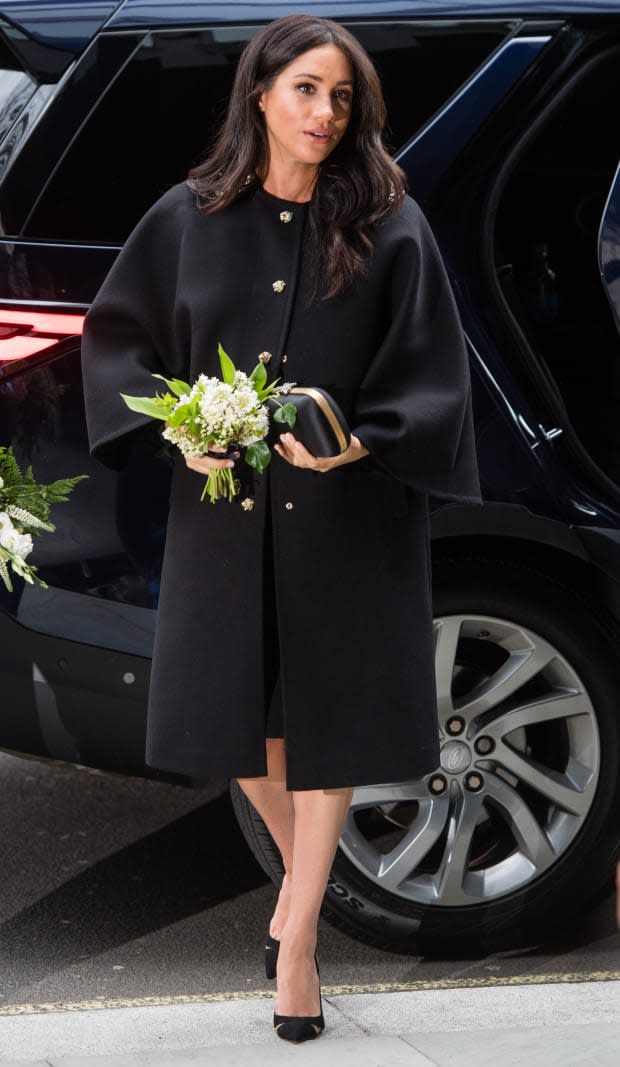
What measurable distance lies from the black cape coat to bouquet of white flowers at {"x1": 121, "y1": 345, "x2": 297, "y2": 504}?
0.14 meters

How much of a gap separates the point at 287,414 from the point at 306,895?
914mm

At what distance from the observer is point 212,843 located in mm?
4445

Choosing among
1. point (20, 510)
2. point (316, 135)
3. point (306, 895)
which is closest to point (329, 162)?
point (316, 135)

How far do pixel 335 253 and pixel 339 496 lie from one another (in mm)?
401

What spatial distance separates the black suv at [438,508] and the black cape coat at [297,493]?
0.32 metres

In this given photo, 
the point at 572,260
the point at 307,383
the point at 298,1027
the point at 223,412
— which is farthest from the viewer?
the point at 572,260

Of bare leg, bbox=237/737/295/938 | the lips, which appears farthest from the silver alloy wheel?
the lips

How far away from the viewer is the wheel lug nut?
360cm

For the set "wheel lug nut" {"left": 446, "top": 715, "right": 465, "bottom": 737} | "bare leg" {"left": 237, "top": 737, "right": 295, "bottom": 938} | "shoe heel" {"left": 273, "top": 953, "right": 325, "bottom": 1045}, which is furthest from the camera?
"wheel lug nut" {"left": 446, "top": 715, "right": 465, "bottom": 737}

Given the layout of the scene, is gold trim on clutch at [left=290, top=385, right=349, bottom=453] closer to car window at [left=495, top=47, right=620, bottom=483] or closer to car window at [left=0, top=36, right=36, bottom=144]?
car window at [left=0, top=36, right=36, bottom=144]

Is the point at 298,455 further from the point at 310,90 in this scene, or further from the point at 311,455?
the point at 310,90

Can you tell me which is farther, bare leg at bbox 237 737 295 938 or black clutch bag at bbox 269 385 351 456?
bare leg at bbox 237 737 295 938

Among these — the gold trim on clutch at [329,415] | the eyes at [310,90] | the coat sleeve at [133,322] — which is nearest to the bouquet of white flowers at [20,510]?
the coat sleeve at [133,322]

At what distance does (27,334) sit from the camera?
3342 mm
